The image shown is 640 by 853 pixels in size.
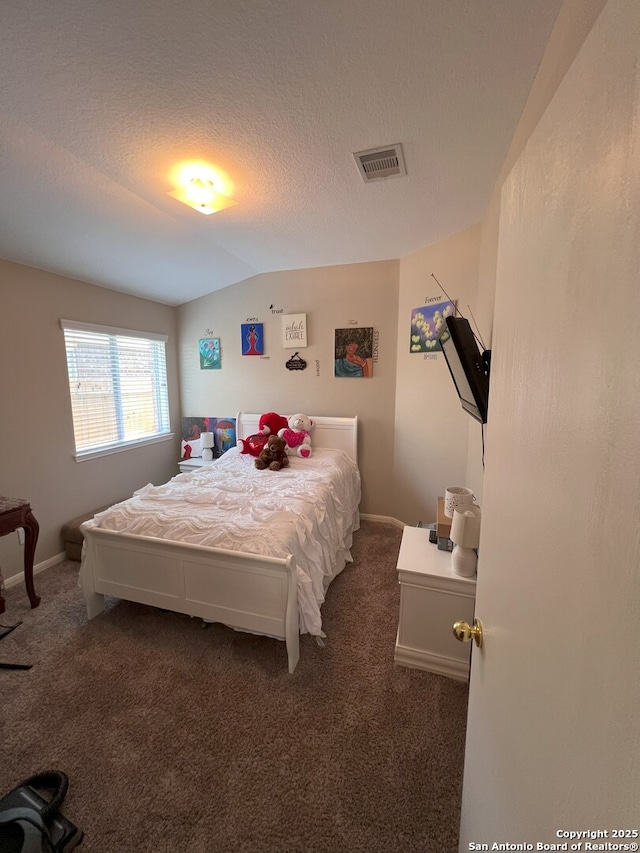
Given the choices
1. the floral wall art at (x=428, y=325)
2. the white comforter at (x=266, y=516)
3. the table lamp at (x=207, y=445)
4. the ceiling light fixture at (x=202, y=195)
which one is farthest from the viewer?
the table lamp at (x=207, y=445)

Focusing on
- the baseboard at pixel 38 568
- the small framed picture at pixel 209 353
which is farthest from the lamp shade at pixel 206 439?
the baseboard at pixel 38 568

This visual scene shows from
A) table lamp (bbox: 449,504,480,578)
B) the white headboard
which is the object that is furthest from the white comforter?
table lamp (bbox: 449,504,480,578)

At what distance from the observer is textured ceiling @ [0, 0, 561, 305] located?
1.08 m

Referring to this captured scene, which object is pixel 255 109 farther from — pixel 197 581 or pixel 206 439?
pixel 206 439

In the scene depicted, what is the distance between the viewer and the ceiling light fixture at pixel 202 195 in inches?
73.2

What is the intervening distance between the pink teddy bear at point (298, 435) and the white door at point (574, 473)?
2664mm

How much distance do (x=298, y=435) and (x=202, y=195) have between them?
206 centimetres

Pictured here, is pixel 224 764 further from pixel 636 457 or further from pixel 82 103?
pixel 82 103

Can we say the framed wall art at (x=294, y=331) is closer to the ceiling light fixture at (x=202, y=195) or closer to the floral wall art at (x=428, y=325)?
the floral wall art at (x=428, y=325)

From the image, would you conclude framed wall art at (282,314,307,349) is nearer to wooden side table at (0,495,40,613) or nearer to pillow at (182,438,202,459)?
pillow at (182,438,202,459)

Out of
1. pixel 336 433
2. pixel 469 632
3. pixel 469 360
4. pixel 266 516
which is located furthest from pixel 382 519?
pixel 469 632

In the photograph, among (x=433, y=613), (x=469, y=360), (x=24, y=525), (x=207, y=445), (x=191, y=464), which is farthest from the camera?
(x=207, y=445)

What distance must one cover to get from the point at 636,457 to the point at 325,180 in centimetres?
217

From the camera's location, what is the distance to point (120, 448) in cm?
338
